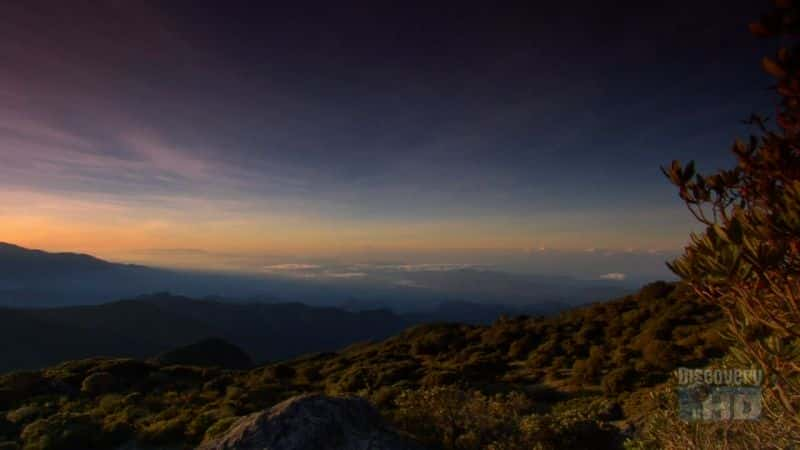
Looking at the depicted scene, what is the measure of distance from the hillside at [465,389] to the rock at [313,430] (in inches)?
40.3

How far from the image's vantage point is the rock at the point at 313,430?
8.45 metres

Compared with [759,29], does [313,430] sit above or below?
below

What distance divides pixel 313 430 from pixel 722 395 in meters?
7.61

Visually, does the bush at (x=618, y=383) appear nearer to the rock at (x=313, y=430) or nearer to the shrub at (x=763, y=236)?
the rock at (x=313, y=430)

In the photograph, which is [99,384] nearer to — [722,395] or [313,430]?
[313,430]

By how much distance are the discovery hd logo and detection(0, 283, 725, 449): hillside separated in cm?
164

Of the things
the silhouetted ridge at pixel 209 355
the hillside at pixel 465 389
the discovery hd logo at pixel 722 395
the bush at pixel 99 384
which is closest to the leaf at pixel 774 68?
the hillside at pixel 465 389

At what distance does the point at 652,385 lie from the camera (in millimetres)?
15414

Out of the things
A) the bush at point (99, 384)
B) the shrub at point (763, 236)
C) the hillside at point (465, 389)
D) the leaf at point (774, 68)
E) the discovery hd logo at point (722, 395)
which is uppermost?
the leaf at point (774, 68)

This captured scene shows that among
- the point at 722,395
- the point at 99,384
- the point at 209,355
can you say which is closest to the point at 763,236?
the point at 722,395

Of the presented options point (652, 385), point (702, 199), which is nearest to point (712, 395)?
point (702, 199)

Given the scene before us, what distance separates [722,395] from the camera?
5535mm

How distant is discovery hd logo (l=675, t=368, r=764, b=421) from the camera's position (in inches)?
205

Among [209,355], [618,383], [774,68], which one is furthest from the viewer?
[209,355]
